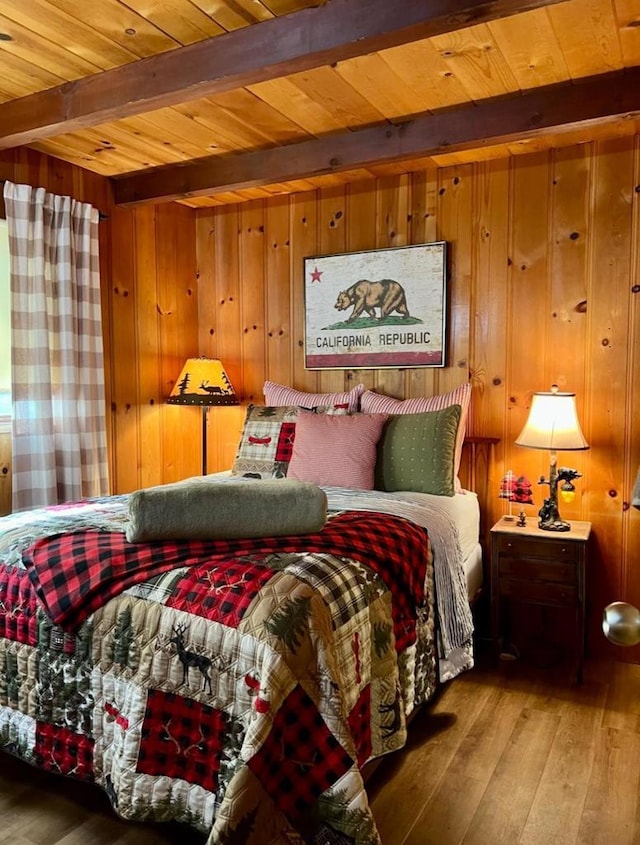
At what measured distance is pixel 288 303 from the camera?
12.0 ft

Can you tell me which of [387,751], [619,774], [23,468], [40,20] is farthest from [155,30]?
[619,774]

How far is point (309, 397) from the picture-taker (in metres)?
3.39

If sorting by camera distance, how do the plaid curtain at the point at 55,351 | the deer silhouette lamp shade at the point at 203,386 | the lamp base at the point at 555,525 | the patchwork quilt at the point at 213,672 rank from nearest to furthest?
the patchwork quilt at the point at 213,672, the lamp base at the point at 555,525, the plaid curtain at the point at 55,351, the deer silhouette lamp shade at the point at 203,386

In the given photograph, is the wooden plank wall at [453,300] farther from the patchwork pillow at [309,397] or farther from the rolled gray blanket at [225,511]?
the rolled gray blanket at [225,511]

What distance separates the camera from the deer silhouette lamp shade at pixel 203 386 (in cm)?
349

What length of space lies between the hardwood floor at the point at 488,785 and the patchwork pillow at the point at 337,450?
3.11 feet

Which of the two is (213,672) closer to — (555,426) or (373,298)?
(555,426)

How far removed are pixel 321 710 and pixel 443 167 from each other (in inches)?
106

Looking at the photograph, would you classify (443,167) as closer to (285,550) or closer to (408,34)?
(408,34)

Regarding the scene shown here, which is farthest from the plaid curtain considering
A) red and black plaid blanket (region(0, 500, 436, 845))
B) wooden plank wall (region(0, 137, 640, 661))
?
red and black plaid blanket (region(0, 500, 436, 845))

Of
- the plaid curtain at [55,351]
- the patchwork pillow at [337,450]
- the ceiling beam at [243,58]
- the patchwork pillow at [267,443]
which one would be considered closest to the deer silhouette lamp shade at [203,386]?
the patchwork pillow at [267,443]

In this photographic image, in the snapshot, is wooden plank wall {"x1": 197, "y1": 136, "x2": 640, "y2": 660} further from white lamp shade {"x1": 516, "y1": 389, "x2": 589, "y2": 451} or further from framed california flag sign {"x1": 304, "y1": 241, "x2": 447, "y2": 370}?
white lamp shade {"x1": 516, "y1": 389, "x2": 589, "y2": 451}


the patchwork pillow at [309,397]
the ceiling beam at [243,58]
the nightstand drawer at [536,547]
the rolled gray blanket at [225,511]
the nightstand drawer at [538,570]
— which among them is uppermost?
the ceiling beam at [243,58]

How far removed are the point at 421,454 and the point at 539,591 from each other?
2.45ft
